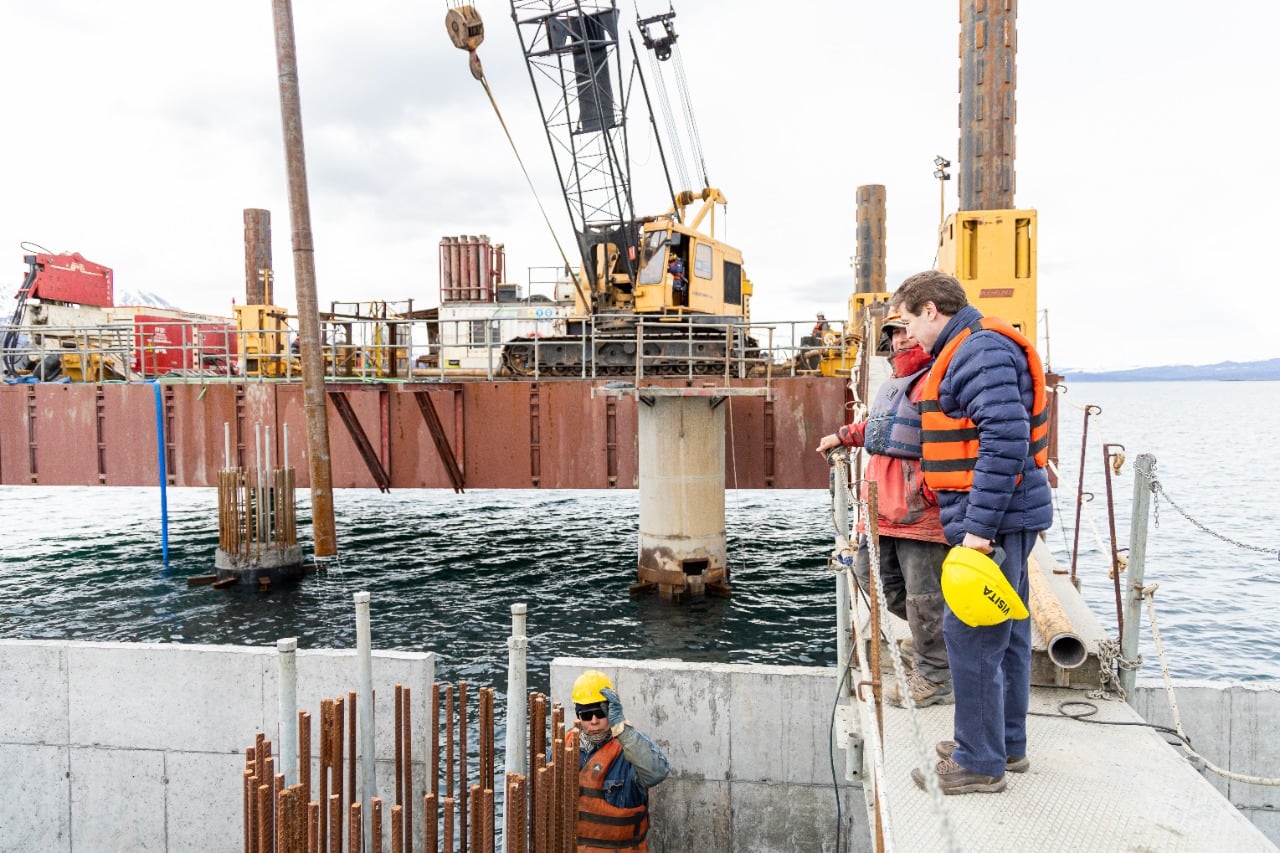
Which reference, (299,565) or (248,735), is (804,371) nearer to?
(299,565)

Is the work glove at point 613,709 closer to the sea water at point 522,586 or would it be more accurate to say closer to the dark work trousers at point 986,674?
the dark work trousers at point 986,674

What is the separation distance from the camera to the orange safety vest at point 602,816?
564cm

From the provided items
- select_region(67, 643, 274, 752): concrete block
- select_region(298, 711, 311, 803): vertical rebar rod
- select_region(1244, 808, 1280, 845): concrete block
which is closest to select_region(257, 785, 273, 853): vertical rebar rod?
select_region(298, 711, 311, 803): vertical rebar rod

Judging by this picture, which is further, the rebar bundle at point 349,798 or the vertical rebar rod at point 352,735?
the vertical rebar rod at point 352,735

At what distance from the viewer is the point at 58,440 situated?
16.4 m

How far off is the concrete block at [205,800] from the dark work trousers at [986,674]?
18.7ft

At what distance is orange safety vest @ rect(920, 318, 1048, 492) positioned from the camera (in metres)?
3.51

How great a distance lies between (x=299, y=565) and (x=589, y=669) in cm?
1337

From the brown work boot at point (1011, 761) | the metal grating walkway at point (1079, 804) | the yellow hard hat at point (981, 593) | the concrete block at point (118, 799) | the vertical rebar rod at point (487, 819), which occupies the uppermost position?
the yellow hard hat at point (981, 593)

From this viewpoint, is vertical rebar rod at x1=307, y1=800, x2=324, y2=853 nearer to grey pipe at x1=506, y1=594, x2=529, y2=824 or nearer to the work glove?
grey pipe at x1=506, y1=594, x2=529, y2=824

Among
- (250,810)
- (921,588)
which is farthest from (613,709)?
(921,588)

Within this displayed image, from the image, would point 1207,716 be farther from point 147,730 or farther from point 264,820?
point 147,730

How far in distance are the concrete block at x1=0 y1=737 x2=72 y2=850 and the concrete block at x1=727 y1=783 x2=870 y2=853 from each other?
5.50 metres

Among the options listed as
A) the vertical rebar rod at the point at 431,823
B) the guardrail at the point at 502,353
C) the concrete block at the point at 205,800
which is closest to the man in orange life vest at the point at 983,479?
the vertical rebar rod at the point at 431,823
